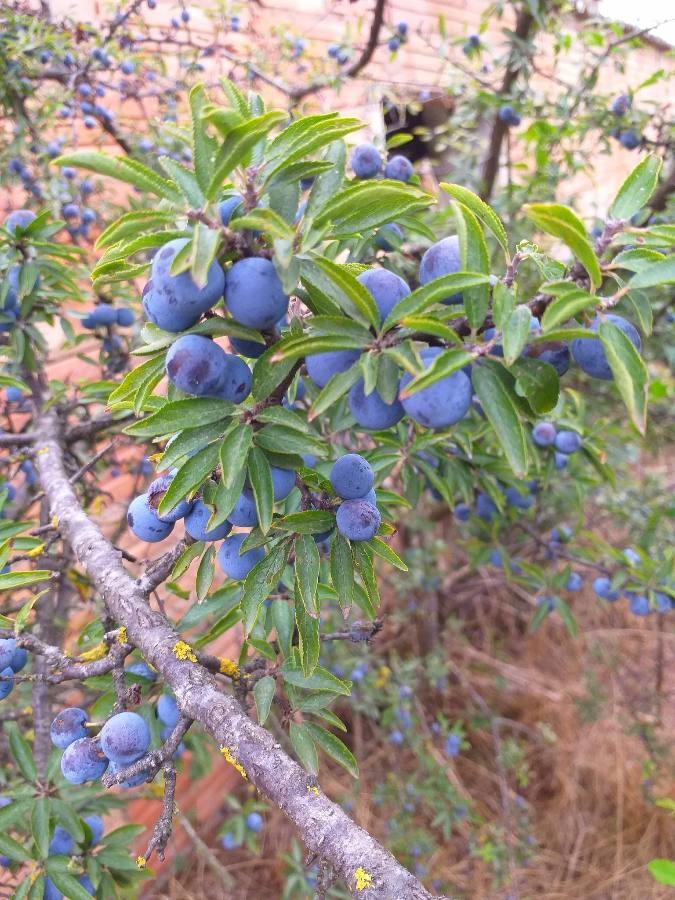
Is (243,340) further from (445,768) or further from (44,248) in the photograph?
(445,768)

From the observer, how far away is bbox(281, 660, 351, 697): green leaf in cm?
89

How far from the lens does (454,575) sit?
124 inches

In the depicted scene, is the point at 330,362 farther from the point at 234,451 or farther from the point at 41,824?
the point at 41,824

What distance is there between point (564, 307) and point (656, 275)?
0.11 meters

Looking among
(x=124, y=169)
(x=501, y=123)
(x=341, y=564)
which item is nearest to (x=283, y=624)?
(x=341, y=564)

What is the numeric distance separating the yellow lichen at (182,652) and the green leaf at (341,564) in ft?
0.63

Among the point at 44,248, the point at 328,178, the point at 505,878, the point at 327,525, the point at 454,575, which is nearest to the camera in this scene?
the point at 328,178

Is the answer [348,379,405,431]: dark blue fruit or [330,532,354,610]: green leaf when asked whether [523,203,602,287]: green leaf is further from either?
[330,532,354,610]: green leaf

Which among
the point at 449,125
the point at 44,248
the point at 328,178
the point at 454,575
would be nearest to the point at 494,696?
the point at 454,575

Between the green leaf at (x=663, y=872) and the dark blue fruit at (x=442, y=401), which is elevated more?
the dark blue fruit at (x=442, y=401)

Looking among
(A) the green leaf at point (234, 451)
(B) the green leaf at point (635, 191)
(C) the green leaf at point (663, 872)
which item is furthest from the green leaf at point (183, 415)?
(C) the green leaf at point (663, 872)

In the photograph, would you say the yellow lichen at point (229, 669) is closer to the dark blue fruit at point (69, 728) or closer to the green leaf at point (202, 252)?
the dark blue fruit at point (69, 728)

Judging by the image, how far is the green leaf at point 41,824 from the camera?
1.03m

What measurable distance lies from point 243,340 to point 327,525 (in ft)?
0.83
